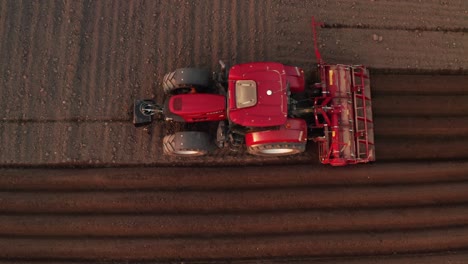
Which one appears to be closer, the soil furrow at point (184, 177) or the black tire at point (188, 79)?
the black tire at point (188, 79)

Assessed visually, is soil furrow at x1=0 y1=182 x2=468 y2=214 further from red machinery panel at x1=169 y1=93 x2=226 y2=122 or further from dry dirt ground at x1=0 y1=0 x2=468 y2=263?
red machinery panel at x1=169 y1=93 x2=226 y2=122

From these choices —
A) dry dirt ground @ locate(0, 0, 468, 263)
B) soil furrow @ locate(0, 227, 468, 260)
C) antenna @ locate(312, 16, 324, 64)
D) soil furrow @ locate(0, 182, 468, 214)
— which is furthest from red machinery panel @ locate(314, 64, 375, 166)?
soil furrow @ locate(0, 227, 468, 260)

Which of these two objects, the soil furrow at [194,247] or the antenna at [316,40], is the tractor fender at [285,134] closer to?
the antenna at [316,40]

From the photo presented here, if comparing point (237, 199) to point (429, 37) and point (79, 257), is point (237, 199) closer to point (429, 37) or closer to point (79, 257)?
point (79, 257)

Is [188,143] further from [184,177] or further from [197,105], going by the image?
[184,177]

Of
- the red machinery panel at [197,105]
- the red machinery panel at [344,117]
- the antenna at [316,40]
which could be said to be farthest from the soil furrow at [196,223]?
the antenna at [316,40]

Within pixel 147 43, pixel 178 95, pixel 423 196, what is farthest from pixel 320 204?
pixel 147 43
